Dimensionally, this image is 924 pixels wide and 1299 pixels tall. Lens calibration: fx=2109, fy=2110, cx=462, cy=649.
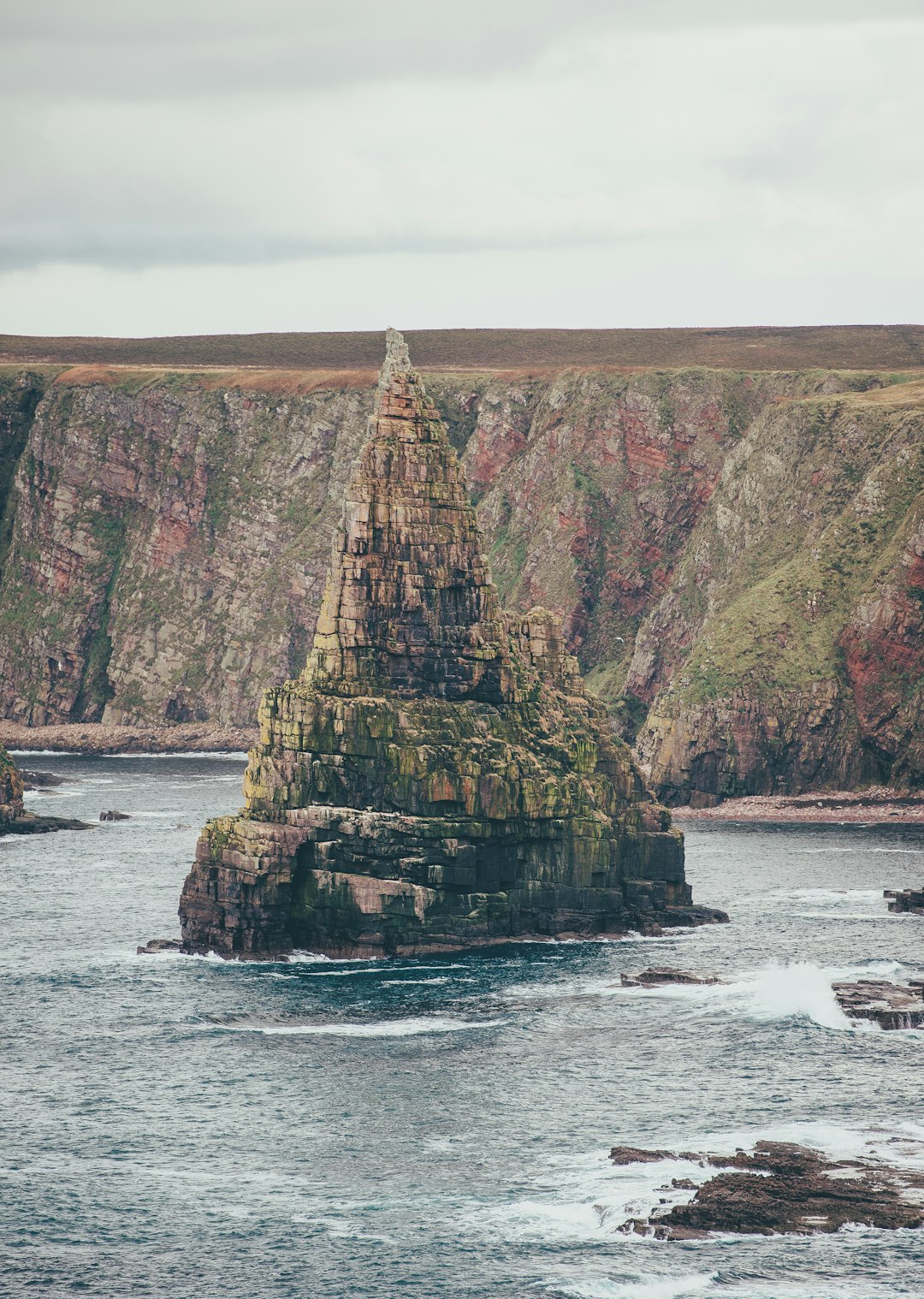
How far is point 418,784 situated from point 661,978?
74.9 feet

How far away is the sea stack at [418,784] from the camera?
147 m

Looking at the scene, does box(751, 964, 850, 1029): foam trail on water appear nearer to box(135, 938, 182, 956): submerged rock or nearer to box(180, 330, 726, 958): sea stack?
box(180, 330, 726, 958): sea stack

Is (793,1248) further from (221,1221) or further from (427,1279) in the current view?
(221,1221)

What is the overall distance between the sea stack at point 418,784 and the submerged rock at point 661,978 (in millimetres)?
14666

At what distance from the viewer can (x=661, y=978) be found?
139 m

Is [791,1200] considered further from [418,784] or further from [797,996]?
[418,784]

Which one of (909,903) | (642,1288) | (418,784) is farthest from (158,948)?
(642,1288)

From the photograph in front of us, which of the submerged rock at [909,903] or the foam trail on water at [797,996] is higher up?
the submerged rock at [909,903]

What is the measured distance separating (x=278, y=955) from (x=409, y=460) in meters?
38.4

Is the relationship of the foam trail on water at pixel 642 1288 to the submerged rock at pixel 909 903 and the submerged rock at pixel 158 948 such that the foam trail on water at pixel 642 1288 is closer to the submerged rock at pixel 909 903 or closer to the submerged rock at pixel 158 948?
the submerged rock at pixel 158 948

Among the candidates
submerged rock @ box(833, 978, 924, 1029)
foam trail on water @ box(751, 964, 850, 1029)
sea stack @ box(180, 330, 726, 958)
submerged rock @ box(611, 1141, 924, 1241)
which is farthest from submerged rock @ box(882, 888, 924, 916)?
submerged rock @ box(611, 1141, 924, 1241)

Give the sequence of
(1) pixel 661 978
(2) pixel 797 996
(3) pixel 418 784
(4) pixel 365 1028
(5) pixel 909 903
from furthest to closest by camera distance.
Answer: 1. (5) pixel 909 903
2. (3) pixel 418 784
3. (1) pixel 661 978
4. (2) pixel 797 996
5. (4) pixel 365 1028

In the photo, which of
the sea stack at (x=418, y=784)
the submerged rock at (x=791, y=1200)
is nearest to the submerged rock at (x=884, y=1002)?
the sea stack at (x=418, y=784)

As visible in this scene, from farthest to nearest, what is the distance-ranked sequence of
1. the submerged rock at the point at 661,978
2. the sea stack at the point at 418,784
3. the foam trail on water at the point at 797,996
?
the sea stack at the point at 418,784 < the submerged rock at the point at 661,978 < the foam trail on water at the point at 797,996
